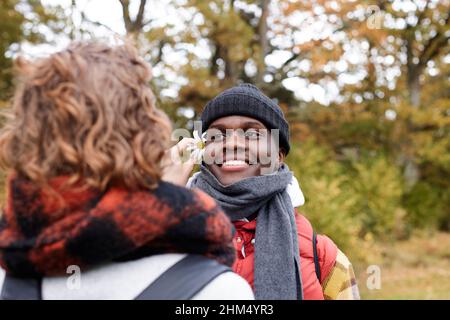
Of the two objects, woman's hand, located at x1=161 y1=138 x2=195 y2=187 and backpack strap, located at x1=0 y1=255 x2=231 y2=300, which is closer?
backpack strap, located at x1=0 y1=255 x2=231 y2=300

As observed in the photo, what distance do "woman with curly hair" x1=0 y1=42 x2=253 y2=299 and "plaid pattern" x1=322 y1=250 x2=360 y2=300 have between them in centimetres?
84

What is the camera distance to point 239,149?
2029 mm

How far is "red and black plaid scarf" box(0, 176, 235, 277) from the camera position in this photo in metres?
1.10

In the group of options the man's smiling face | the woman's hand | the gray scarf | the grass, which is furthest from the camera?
the grass

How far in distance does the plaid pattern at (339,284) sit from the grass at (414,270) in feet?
21.6

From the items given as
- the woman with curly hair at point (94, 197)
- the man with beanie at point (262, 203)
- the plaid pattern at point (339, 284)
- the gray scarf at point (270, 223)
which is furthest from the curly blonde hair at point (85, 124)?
the plaid pattern at point (339, 284)

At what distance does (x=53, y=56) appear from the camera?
1.20m

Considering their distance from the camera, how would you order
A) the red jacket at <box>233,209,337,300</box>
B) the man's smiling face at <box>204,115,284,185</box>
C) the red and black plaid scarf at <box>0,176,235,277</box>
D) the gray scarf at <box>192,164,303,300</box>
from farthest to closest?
the man's smiling face at <box>204,115,284,185</box> < the red jacket at <box>233,209,337,300</box> < the gray scarf at <box>192,164,303,300</box> < the red and black plaid scarf at <box>0,176,235,277</box>

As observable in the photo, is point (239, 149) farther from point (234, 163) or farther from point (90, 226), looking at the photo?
point (90, 226)

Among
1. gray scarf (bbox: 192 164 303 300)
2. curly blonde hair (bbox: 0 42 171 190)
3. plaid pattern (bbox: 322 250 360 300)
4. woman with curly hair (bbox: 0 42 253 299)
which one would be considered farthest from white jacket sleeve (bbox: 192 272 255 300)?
plaid pattern (bbox: 322 250 360 300)

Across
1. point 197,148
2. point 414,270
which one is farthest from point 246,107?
point 414,270

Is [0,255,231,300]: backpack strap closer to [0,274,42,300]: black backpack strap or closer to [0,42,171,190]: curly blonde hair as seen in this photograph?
[0,274,42,300]: black backpack strap

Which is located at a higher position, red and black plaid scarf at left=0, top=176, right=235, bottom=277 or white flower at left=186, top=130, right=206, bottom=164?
white flower at left=186, top=130, right=206, bottom=164

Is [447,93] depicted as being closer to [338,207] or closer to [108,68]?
[338,207]
